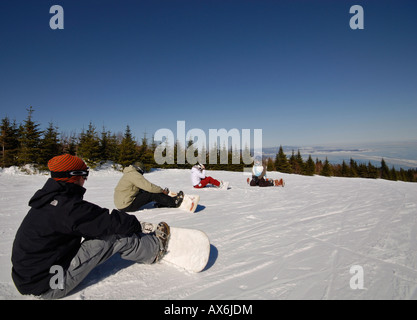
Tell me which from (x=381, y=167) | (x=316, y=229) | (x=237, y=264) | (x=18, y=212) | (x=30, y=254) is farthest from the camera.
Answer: (x=381, y=167)

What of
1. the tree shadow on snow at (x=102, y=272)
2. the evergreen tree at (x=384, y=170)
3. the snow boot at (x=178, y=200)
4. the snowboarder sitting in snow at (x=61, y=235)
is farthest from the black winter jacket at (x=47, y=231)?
the evergreen tree at (x=384, y=170)

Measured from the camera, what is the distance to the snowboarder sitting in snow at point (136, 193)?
4305 millimetres

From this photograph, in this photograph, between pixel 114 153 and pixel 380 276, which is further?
pixel 114 153

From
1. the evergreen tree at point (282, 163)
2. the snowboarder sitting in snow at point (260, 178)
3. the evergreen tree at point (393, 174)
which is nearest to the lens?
the snowboarder sitting in snow at point (260, 178)

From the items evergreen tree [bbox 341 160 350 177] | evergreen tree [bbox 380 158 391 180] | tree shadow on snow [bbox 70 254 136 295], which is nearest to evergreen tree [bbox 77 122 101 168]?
tree shadow on snow [bbox 70 254 136 295]

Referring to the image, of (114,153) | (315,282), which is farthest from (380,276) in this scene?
(114,153)

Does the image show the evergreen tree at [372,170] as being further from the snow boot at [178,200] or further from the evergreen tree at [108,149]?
the snow boot at [178,200]

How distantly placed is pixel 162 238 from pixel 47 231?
1.15 m

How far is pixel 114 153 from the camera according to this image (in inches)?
760

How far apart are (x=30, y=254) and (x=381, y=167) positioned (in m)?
74.4

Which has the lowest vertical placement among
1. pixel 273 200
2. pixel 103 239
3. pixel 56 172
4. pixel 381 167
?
pixel 381 167

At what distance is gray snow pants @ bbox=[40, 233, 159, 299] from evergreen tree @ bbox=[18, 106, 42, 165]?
16.9 metres

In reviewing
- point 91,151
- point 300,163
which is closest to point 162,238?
point 91,151

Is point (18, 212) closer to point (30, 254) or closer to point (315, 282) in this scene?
point (30, 254)
